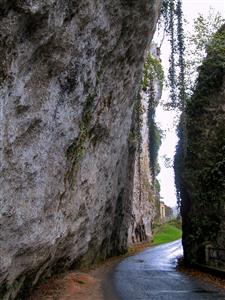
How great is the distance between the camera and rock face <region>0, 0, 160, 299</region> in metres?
8.90

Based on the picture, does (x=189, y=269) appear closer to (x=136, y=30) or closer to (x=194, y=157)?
(x=194, y=157)

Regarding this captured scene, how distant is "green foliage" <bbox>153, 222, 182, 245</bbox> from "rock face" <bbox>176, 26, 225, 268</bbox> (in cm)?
3097

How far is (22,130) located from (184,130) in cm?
1555

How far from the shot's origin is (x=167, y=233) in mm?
62344

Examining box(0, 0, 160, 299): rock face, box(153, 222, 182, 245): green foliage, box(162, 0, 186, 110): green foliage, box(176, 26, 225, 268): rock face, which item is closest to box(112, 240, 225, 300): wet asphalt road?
box(0, 0, 160, 299): rock face

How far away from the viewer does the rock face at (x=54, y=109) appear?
890cm

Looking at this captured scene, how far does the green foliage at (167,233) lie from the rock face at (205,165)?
30967 millimetres

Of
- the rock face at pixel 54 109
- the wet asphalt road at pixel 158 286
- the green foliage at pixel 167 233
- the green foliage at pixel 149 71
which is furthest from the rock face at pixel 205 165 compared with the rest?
the green foliage at pixel 167 233

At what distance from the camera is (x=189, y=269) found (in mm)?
21906

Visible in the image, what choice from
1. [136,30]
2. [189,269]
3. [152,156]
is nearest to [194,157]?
[189,269]

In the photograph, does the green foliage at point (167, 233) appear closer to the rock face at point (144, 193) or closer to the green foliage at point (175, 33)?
the rock face at point (144, 193)

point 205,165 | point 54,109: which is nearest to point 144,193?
point 205,165

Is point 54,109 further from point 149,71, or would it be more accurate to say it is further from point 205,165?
point 149,71

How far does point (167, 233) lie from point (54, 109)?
177 ft
